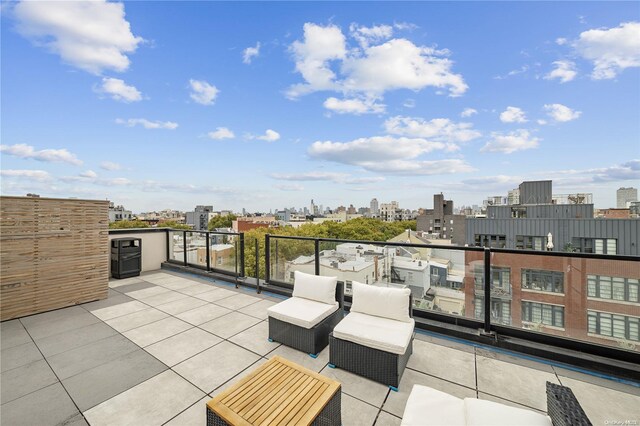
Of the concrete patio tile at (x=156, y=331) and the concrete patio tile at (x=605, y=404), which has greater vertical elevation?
the concrete patio tile at (x=605, y=404)

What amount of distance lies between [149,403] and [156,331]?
1.61 meters

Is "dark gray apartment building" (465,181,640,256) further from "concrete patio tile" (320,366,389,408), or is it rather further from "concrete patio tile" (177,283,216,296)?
"concrete patio tile" (177,283,216,296)

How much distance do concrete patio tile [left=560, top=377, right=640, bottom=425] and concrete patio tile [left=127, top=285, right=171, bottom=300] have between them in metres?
6.41

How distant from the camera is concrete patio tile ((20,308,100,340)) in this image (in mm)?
3525

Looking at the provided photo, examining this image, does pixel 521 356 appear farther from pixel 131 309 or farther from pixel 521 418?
pixel 131 309

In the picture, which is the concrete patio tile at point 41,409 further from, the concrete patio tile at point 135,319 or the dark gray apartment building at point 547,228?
the dark gray apartment building at point 547,228

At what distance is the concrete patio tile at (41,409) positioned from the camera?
1.97 metres

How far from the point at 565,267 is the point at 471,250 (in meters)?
0.93

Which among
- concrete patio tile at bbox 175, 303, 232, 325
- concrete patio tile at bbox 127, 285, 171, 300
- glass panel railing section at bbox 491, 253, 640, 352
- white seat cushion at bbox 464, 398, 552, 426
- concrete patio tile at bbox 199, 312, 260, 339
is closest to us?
white seat cushion at bbox 464, 398, 552, 426

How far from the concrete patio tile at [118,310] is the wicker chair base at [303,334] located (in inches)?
112

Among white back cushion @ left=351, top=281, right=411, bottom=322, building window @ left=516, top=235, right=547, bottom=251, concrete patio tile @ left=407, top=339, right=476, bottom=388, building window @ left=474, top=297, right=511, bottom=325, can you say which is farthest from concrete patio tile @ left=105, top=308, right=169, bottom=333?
building window @ left=516, top=235, right=547, bottom=251

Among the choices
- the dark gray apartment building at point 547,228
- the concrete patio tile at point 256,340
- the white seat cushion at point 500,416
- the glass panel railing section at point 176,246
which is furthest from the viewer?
the dark gray apartment building at point 547,228

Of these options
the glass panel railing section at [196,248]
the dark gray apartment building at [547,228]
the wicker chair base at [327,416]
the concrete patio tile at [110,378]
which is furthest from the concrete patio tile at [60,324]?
the dark gray apartment building at [547,228]

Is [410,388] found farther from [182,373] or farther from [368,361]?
[182,373]
